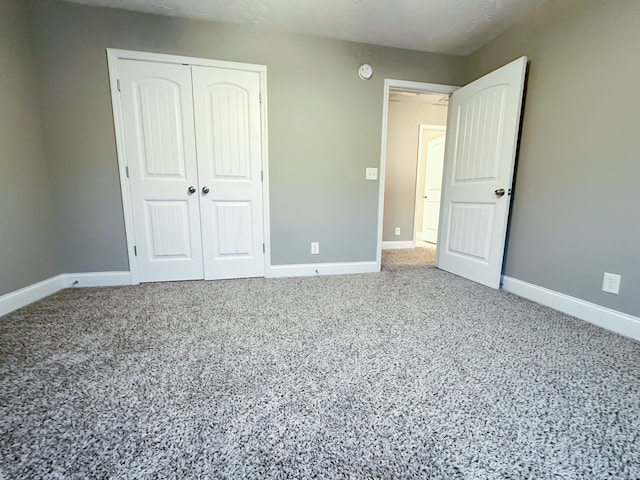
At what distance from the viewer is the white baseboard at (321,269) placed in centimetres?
273

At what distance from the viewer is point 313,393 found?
3.67ft

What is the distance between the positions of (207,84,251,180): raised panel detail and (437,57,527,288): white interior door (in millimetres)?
2189

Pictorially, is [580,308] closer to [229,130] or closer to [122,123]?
[229,130]

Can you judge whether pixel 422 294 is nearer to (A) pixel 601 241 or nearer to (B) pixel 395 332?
(B) pixel 395 332

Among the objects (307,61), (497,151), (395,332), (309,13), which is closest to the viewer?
(395,332)

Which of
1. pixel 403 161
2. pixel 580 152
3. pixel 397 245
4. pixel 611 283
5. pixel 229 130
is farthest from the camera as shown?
pixel 397 245

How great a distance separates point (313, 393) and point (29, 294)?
94.7 inches

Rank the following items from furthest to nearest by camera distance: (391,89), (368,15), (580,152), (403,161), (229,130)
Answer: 1. (403,161)
2. (391,89)
3. (229,130)
4. (368,15)
5. (580,152)

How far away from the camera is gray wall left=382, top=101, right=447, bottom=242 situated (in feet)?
13.6

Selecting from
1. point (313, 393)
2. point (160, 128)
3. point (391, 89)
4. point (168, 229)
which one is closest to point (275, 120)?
point (160, 128)

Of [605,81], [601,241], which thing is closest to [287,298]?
[601,241]

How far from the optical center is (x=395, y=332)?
64.6 inches

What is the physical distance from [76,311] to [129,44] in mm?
2179

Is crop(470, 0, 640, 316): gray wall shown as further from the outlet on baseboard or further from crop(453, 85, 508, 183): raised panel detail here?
crop(453, 85, 508, 183): raised panel detail
